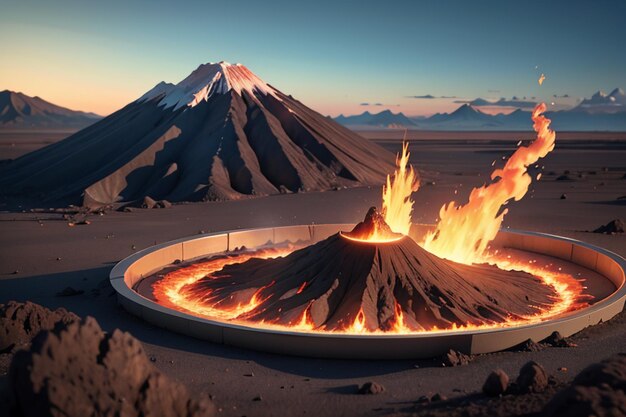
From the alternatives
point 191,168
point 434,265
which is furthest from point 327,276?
point 191,168

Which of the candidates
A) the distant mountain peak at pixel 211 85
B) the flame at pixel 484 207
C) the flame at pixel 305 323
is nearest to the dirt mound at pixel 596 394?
the flame at pixel 305 323

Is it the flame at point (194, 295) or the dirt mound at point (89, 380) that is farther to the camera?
the flame at point (194, 295)

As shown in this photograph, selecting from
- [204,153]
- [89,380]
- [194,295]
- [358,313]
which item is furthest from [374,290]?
[204,153]

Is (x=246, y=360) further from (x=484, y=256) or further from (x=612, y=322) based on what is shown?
(x=484, y=256)

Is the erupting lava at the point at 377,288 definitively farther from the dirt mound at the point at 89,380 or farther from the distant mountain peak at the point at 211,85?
the distant mountain peak at the point at 211,85

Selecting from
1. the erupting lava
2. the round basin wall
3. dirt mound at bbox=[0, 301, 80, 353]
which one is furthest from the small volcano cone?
dirt mound at bbox=[0, 301, 80, 353]

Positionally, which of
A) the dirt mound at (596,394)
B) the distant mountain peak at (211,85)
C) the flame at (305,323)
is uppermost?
the distant mountain peak at (211,85)
